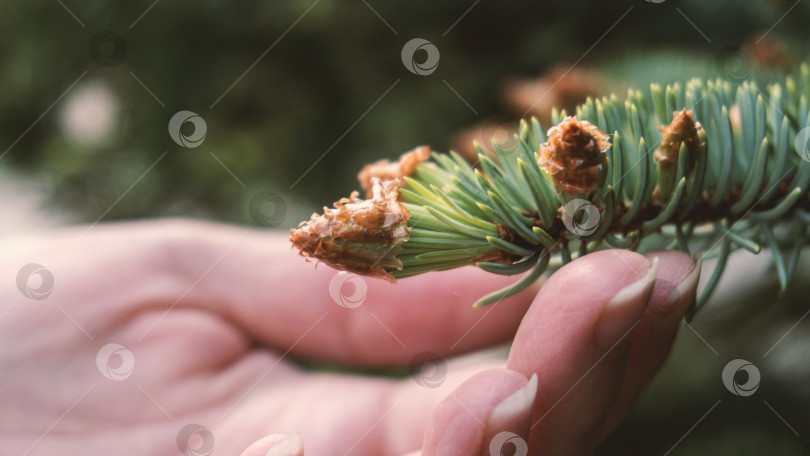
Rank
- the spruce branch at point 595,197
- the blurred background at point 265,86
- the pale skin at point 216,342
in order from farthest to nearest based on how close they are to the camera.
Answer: the blurred background at point 265,86, the pale skin at point 216,342, the spruce branch at point 595,197

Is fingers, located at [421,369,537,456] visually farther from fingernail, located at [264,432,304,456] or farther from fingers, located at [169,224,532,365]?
fingers, located at [169,224,532,365]

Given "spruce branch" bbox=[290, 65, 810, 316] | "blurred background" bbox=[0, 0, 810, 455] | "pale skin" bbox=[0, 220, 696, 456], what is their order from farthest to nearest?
"blurred background" bbox=[0, 0, 810, 455]
"pale skin" bbox=[0, 220, 696, 456]
"spruce branch" bbox=[290, 65, 810, 316]

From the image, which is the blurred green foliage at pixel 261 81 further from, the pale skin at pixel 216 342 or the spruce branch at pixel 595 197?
the spruce branch at pixel 595 197

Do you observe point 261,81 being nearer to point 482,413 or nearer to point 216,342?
point 216,342

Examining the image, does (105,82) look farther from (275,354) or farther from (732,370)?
(732,370)

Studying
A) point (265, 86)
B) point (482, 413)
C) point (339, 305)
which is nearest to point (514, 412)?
point (482, 413)

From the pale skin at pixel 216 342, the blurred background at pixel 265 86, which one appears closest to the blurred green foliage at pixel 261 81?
the blurred background at pixel 265 86

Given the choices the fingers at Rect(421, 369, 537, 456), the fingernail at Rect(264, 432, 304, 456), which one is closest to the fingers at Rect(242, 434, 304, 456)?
the fingernail at Rect(264, 432, 304, 456)
